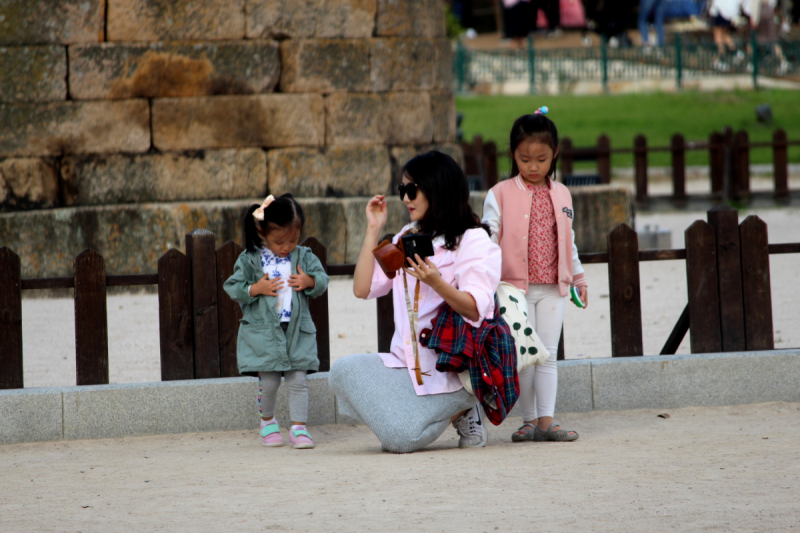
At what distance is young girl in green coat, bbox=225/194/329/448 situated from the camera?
12.8 ft

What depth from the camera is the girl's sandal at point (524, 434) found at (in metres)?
3.92

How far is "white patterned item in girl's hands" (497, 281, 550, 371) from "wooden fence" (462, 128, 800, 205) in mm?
10055

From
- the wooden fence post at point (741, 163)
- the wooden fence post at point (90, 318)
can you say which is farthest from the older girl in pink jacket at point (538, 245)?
the wooden fence post at point (741, 163)

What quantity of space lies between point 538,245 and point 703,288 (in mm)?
1145

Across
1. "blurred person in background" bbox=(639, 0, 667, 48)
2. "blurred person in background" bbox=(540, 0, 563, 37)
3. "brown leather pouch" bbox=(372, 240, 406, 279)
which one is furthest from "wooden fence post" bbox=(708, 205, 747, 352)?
"blurred person in background" bbox=(639, 0, 667, 48)

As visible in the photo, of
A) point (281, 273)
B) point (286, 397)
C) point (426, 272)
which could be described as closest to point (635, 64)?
point (286, 397)

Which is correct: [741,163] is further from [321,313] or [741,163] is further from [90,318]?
[90,318]

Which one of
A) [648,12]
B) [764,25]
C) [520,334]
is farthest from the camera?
[648,12]

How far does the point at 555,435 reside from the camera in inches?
152

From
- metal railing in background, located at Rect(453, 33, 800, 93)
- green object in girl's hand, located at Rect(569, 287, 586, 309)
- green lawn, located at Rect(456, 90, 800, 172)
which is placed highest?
metal railing in background, located at Rect(453, 33, 800, 93)

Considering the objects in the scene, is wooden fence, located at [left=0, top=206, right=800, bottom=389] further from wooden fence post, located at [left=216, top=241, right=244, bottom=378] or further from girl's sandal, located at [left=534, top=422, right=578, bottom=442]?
girl's sandal, located at [left=534, top=422, right=578, bottom=442]

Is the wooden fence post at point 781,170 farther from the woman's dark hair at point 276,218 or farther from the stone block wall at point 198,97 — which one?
the woman's dark hair at point 276,218

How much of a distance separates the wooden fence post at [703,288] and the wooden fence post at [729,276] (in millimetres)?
25

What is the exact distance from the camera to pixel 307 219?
7.99m
